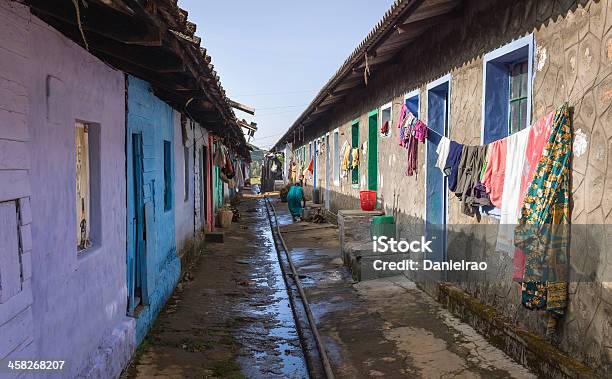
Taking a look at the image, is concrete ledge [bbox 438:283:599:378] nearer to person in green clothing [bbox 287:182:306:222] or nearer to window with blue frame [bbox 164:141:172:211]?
window with blue frame [bbox 164:141:172:211]

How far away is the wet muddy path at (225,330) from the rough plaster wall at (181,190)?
82cm

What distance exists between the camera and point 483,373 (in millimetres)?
4949

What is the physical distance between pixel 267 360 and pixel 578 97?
4.02 metres

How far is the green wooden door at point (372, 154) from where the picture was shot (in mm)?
12062

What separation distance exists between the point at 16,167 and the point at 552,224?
400cm

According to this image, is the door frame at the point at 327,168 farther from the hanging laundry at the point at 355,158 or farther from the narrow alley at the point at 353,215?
the narrow alley at the point at 353,215

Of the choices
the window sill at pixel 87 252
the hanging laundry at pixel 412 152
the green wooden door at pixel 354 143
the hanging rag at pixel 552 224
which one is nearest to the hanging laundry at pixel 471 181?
the hanging rag at pixel 552 224

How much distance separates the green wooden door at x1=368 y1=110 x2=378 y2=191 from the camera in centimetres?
1206

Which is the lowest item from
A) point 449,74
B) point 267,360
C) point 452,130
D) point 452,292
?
point 267,360

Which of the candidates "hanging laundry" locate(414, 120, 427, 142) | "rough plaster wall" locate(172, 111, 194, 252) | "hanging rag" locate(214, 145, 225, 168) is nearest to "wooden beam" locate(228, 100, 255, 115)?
"hanging rag" locate(214, 145, 225, 168)

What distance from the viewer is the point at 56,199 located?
3744 mm

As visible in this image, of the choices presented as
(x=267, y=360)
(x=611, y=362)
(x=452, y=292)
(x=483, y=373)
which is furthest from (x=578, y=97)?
(x=267, y=360)

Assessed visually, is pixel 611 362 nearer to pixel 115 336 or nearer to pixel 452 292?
pixel 452 292

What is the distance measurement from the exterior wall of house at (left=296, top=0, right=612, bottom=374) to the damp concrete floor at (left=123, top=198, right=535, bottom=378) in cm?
73
